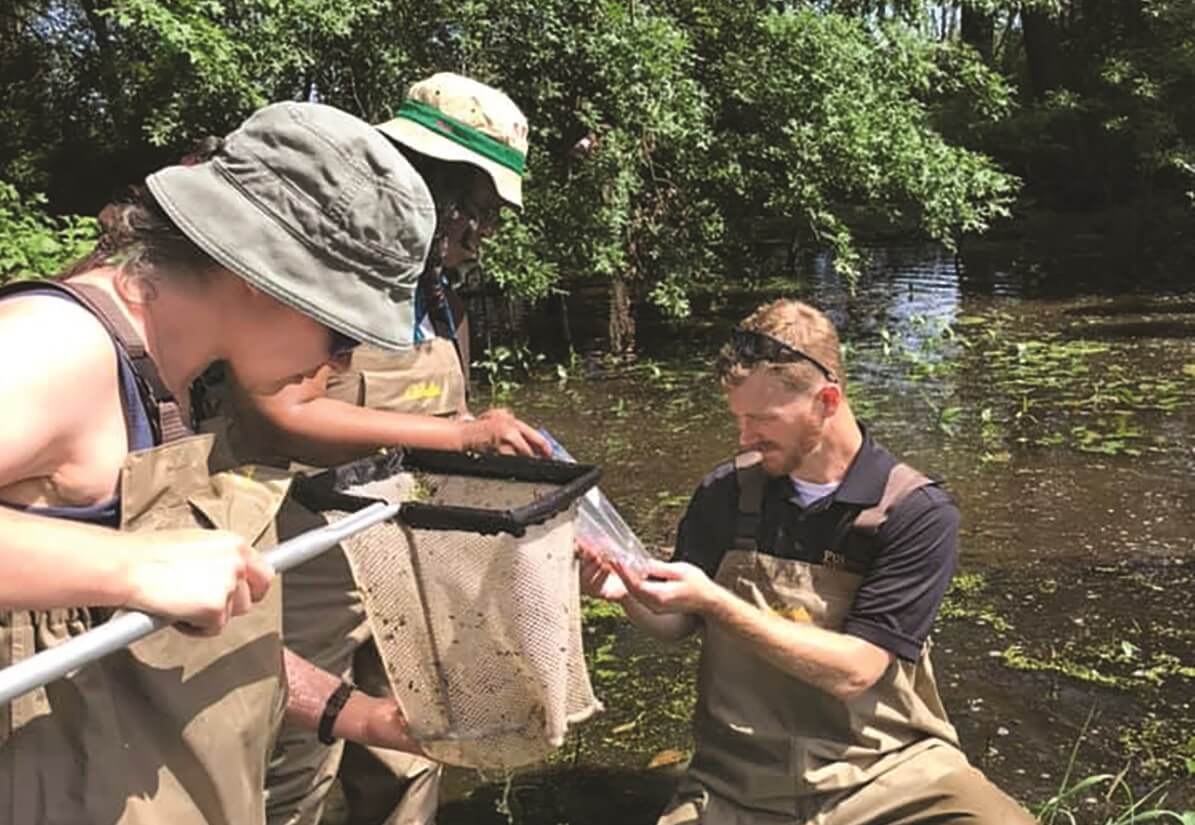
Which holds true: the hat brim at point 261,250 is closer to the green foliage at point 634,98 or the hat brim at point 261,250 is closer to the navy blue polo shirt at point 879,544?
the navy blue polo shirt at point 879,544

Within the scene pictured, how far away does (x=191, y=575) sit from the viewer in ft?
5.01

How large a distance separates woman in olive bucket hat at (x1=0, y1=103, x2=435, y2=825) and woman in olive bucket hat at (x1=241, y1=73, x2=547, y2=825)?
112 centimetres

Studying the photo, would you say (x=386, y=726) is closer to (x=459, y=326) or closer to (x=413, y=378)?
(x=413, y=378)

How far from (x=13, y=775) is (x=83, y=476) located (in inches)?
15.6

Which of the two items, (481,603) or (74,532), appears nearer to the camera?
(74,532)

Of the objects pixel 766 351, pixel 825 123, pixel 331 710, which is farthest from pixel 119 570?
pixel 825 123

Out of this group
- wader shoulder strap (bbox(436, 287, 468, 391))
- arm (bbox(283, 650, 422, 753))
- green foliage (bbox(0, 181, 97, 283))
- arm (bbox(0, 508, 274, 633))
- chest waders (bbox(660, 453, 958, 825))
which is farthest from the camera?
green foliage (bbox(0, 181, 97, 283))

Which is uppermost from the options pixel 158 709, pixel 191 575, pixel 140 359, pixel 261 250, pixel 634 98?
pixel 634 98

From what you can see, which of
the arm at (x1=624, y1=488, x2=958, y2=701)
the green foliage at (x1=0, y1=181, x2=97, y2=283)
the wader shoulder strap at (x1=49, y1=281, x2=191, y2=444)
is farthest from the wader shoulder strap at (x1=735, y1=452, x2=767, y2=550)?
the green foliage at (x1=0, y1=181, x2=97, y2=283)

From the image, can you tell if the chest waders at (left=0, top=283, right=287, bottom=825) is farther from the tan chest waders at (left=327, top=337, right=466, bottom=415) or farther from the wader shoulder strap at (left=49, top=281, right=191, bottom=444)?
the tan chest waders at (left=327, top=337, right=466, bottom=415)

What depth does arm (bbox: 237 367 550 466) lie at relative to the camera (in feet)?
9.82

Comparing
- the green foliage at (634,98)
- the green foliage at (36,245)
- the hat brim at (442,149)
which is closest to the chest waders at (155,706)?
the hat brim at (442,149)

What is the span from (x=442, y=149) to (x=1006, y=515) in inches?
190

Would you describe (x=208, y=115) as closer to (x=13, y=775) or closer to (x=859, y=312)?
(x=859, y=312)
